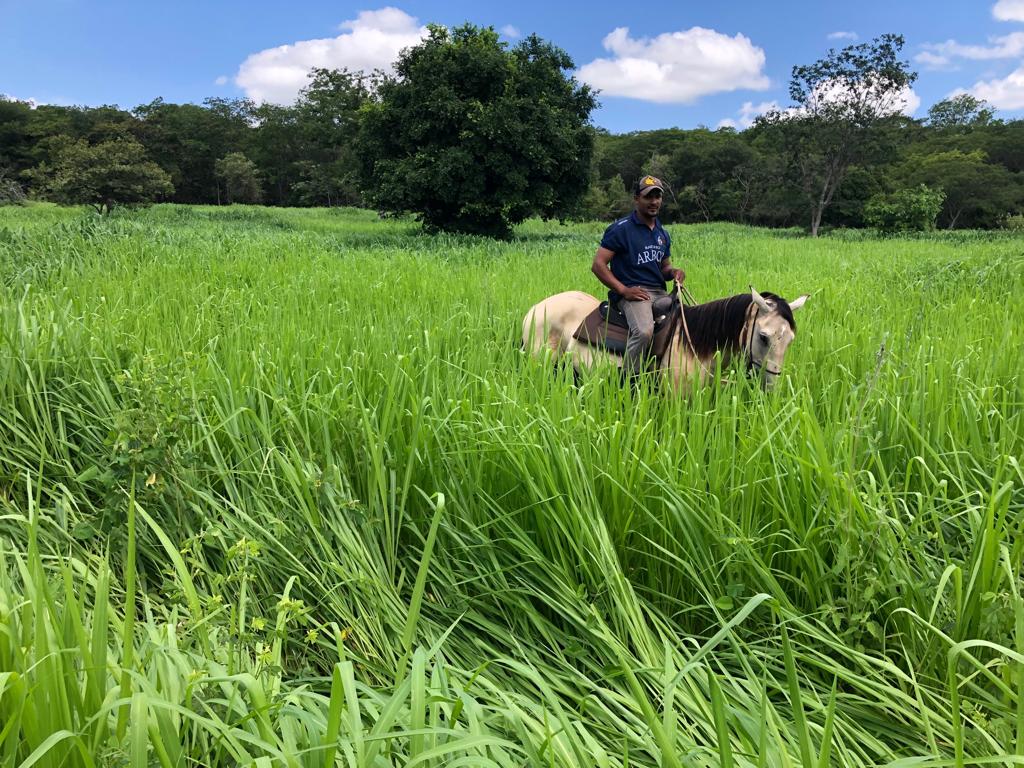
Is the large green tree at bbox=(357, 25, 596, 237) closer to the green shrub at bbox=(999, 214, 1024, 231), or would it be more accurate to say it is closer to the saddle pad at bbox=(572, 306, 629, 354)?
the saddle pad at bbox=(572, 306, 629, 354)

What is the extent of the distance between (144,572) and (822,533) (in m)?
2.63

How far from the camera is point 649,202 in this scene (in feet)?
13.7

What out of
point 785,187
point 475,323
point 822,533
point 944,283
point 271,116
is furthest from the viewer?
point 271,116

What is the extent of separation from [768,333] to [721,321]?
0.33m

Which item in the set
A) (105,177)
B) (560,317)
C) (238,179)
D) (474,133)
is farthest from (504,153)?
(238,179)

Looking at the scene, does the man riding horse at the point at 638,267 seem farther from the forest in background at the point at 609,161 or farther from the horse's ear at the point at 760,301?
the forest in background at the point at 609,161

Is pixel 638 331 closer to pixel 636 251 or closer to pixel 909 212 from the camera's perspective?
pixel 636 251

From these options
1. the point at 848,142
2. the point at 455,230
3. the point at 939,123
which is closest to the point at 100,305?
the point at 455,230

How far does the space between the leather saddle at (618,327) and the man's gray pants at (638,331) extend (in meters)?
0.04

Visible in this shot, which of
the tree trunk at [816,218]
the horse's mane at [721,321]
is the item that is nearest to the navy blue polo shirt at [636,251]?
the horse's mane at [721,321]

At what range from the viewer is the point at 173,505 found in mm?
2408

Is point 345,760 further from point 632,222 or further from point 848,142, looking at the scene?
Result: point 848,142

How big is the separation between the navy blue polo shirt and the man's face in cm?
7

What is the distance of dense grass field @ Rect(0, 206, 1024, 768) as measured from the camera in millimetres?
1317
